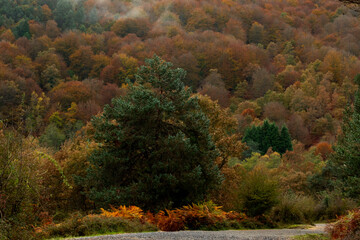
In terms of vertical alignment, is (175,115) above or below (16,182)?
below

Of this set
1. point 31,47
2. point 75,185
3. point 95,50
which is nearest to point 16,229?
point 75,185

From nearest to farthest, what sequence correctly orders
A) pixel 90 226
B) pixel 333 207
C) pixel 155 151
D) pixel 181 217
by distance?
pixel 90 226
pixel 181 217
pixel 155 151
pixel 333 207

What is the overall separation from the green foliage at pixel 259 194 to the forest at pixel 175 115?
0.18 ft

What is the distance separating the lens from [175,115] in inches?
852

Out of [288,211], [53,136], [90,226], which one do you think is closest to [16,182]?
[90,226]

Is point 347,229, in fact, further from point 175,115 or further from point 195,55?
point 195,55

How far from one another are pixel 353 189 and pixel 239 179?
6385 mm

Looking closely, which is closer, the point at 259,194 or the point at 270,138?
the point at 259,194

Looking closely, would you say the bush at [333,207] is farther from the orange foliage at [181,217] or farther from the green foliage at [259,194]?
the orange foliage at [181,217]

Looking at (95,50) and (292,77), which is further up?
(292,77)

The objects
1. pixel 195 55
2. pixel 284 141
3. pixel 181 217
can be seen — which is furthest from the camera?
pixel 195 55

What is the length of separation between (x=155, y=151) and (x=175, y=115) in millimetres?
2748

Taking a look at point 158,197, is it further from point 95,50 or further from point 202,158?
point 95,50

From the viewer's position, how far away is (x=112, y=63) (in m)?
105
